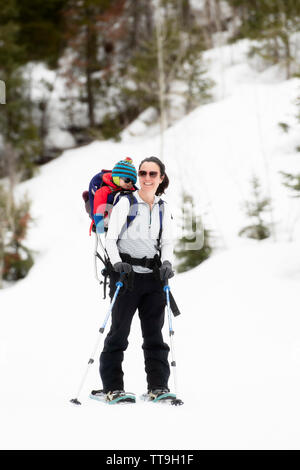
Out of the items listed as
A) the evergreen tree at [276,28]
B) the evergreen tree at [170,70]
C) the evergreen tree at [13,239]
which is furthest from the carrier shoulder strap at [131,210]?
the evergreen tree at [170,70]

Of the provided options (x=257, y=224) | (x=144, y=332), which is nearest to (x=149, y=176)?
(x=144, y=332)

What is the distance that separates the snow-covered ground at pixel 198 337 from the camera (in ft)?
A: 12.2

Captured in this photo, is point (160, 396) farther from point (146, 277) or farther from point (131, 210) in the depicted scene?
point (131, 210)

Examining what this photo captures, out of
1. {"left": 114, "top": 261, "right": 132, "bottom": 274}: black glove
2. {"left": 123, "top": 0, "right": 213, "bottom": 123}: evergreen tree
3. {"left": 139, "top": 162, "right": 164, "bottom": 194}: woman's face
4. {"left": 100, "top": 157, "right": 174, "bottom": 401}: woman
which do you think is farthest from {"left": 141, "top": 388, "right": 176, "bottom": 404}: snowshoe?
{"left": 123, "top": 0, "right": 213, "bottom": 123}: evergreen tree

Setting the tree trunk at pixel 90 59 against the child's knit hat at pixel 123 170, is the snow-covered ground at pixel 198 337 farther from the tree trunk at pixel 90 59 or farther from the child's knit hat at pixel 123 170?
the tree trunk at pixel 90 59

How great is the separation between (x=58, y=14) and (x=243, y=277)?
2222 cm

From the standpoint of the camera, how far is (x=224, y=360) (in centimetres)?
591

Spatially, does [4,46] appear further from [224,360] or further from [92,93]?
[224,360]

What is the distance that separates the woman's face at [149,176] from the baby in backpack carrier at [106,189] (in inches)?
3.6

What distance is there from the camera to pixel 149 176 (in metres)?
4.27

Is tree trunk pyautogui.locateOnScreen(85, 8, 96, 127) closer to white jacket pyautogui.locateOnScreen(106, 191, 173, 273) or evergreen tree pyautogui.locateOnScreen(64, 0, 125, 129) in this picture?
evergreen tree pyautogui.locateOnScreen(64, 0, 125, 129)

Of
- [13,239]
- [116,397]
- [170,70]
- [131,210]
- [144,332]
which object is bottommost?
[116,397]

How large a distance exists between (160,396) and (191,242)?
6555 millimetres

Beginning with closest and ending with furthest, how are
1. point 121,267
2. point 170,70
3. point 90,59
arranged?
point 121,267, point 170,70, point 90,59
